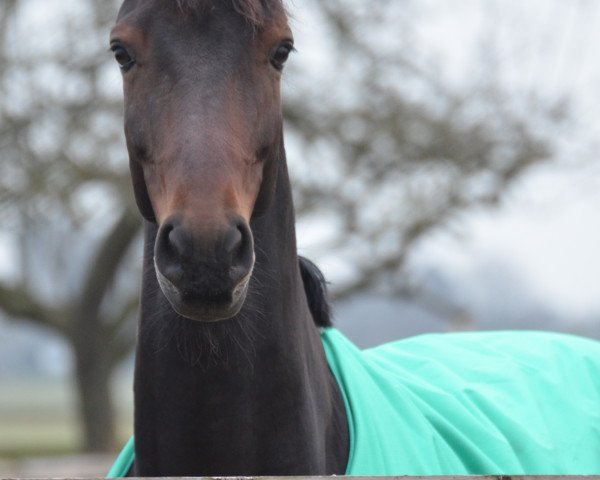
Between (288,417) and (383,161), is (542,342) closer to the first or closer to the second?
(288,417)

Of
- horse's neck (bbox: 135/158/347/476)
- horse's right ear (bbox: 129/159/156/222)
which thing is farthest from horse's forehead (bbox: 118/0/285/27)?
horse's neck (bbox: 135/158/347/476)

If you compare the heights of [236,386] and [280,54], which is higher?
[280,54]

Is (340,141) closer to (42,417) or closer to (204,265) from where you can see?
(204,265)

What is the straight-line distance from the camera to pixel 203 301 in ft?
7.18

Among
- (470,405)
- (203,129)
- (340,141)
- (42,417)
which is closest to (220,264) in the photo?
(203,129)

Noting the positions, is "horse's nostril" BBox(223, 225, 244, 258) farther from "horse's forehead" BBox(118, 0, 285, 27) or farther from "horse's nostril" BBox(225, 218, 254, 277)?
"horse's forehead" BBox(118, 0, 285, 27)

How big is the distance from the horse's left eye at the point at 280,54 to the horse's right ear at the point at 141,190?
0.43 metres

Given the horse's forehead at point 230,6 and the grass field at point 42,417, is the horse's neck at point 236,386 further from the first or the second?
the grass field at point 42,417

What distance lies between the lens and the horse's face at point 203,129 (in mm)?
2160

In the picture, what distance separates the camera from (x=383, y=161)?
12.1m

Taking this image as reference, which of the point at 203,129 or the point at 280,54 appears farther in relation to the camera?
the point at 280,54

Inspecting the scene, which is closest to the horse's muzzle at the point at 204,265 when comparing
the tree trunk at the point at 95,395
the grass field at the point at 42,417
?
the tree trunk at the point at 95,395

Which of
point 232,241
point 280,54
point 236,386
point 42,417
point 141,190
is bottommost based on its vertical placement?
point 42,417

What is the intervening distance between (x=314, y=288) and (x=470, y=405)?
665mm
